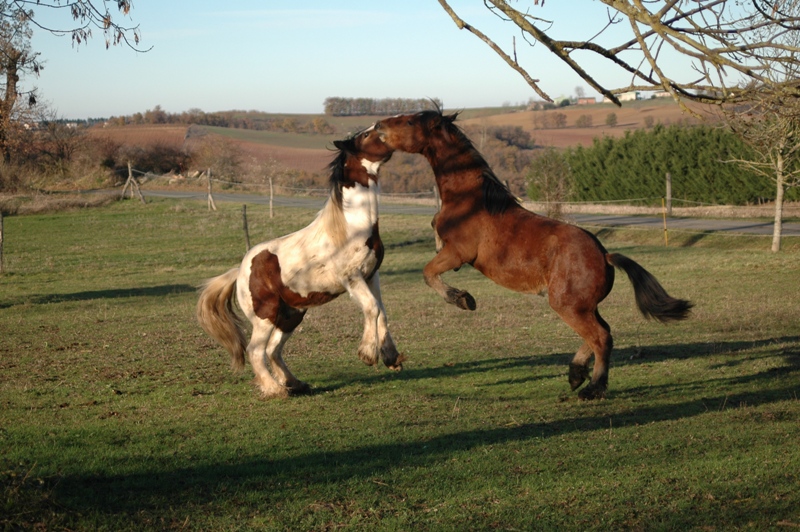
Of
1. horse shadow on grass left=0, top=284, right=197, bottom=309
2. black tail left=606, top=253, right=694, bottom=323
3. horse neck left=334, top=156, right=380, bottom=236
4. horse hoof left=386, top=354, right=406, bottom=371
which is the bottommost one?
horse shadow on grass left=0, top=284, right=197, bottom=309

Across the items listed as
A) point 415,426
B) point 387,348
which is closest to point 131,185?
point 387,348

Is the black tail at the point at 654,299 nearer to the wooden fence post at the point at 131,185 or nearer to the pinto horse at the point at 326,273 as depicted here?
the pinto horse at the point at 326,273

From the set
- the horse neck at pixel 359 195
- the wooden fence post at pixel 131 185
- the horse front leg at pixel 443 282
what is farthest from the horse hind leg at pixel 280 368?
the wooden fence post at pixel 131 185

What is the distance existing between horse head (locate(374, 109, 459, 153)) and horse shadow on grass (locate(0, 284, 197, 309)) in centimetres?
1254

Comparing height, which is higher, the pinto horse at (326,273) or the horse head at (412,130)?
the horse head at (412,130)

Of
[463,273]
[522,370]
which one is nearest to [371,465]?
[522,370]

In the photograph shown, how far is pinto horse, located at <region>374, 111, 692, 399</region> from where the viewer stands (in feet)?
25.2

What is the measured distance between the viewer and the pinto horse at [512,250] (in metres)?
7.67

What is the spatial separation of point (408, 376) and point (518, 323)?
4.95 m

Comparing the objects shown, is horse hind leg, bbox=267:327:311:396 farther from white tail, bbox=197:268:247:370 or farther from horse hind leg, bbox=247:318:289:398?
white tail, bbox=197:268:247:370

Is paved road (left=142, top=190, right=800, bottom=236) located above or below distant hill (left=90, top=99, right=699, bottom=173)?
below

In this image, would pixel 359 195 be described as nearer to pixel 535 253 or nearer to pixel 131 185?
pixel 535 253

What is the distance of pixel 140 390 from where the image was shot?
898 cm

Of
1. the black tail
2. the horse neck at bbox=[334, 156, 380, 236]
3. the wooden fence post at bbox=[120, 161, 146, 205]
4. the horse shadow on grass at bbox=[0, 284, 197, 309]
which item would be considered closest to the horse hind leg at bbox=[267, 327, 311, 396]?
the horse neck at bbox=[334, 156, 380, 236]
